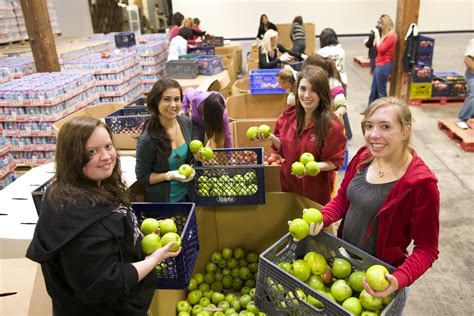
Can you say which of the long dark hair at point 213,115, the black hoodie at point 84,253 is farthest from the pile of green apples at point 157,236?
the long dark hair at point 213,115

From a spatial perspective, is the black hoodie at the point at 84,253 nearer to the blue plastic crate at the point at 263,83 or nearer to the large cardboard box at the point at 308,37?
the blue plastic crate at the point at 263,83

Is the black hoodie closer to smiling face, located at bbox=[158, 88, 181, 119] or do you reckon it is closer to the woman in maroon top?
smiling face, located at bbox=[158, 88, 181, 119]

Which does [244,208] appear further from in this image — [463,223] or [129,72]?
[129,72]

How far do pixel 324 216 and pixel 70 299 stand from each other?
1.35 meters

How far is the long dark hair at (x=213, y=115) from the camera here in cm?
319

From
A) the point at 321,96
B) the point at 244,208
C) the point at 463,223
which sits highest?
the point at 321,96

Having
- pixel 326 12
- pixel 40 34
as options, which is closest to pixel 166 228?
pixel 40 34

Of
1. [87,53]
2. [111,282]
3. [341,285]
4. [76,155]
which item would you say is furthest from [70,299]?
[87,53]

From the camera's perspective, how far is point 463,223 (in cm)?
396

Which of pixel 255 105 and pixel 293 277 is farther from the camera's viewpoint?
pixel 255 105

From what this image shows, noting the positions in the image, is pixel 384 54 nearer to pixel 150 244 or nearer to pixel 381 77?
pixel 381 77

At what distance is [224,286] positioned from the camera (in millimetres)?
3047

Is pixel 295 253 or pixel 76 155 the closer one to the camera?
pixel 76 155

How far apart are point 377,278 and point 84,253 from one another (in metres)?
1.21
